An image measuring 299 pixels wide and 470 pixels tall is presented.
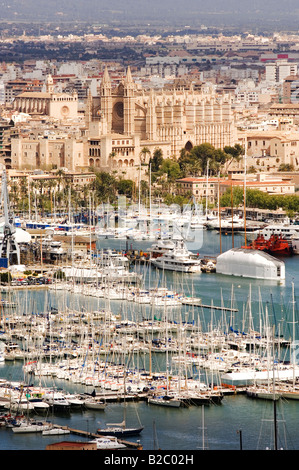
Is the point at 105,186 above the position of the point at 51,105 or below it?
below

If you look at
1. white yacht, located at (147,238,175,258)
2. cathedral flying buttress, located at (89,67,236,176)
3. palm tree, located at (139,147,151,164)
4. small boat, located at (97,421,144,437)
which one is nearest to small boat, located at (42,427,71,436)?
small boat, located at (97,421,144,437)

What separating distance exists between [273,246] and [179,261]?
353cm

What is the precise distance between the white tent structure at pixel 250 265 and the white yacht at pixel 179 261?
20.8 inches

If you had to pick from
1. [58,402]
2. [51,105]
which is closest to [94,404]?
[58,402]

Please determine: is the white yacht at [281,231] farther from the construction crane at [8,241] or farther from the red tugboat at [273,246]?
the construction crane at [8,241]

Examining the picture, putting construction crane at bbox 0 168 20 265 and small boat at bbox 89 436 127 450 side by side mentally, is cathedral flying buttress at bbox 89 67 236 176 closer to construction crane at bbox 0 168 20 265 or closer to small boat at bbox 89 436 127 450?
construction crane at bbox 0 168 20 265

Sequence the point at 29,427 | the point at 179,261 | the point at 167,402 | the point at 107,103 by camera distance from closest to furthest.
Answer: the point at 29,427, the point at 167,402, the point at 179,261, the point at 107,103

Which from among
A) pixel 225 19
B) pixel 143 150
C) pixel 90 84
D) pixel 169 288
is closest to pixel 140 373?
pixel 169 288

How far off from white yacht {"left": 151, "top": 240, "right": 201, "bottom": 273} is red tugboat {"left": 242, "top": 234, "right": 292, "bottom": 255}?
2.30 metres

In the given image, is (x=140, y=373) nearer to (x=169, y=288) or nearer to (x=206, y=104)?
(x=169, y=288)

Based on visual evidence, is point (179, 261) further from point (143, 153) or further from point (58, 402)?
point (143, 153)

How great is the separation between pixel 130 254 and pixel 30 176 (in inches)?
455

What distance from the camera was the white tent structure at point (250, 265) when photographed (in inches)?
1112

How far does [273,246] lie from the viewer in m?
32.6
